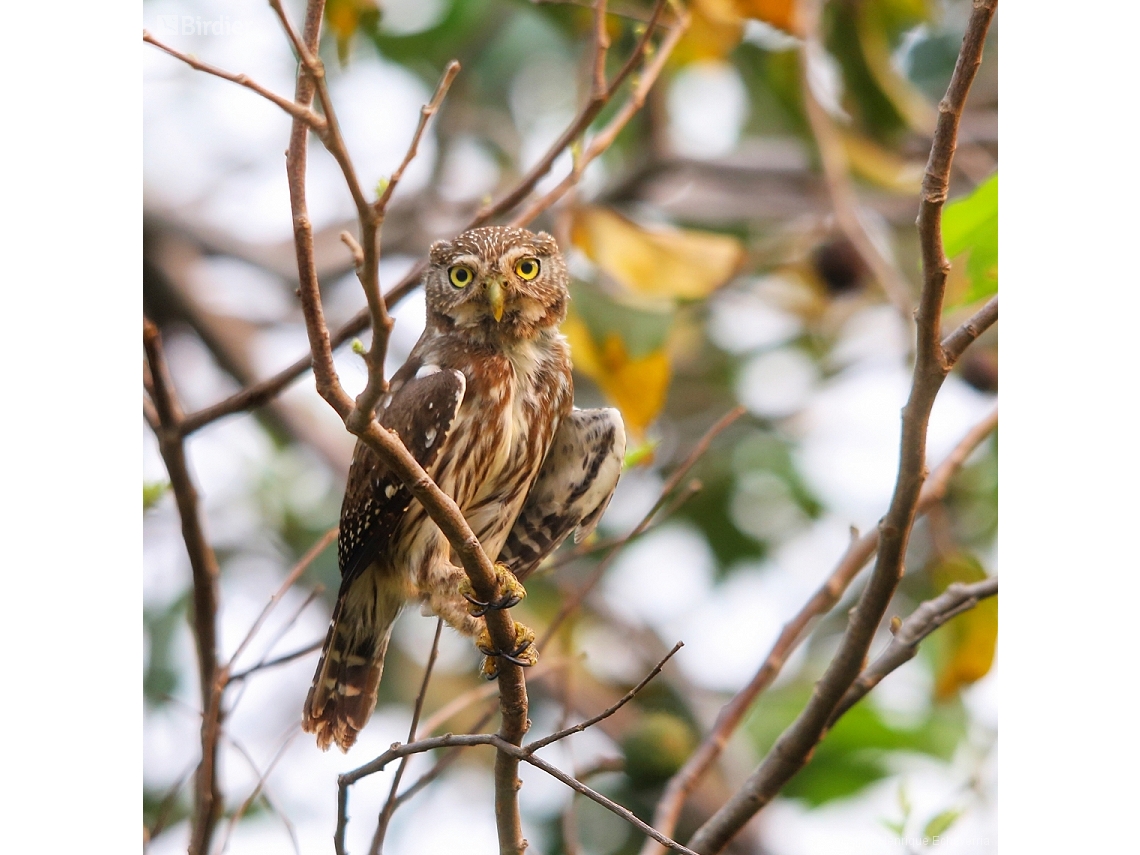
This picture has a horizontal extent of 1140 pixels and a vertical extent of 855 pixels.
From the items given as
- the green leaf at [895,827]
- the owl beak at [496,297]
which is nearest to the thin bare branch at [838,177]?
the owl beak at [496,297]

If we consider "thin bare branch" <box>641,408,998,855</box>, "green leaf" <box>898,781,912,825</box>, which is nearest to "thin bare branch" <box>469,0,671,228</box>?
"thin bare branch" <box>641,408,998,855</box>

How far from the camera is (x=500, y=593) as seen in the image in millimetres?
1798

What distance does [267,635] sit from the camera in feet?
7.47

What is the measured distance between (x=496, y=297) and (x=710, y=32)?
1139 mm

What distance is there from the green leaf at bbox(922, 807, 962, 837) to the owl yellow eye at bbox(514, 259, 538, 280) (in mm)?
1350

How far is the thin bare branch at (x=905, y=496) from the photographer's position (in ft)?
5.46

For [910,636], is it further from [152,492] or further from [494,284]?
[152,492]

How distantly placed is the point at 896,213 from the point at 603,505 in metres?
1.30

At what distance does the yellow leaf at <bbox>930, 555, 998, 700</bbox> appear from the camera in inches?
95.9

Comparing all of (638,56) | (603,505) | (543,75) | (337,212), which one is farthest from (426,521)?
(543,75)

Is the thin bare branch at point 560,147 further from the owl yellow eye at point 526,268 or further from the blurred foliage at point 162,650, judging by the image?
the blurred foliage at point 162,650

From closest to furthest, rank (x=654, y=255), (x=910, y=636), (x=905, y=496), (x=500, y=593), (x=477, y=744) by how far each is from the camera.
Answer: (x=477, y=744), (x=500, y=593), (x=905, y=496), (x=910, y=636), (x=654, y=255)

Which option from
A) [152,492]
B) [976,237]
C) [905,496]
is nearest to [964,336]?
[905,496]
